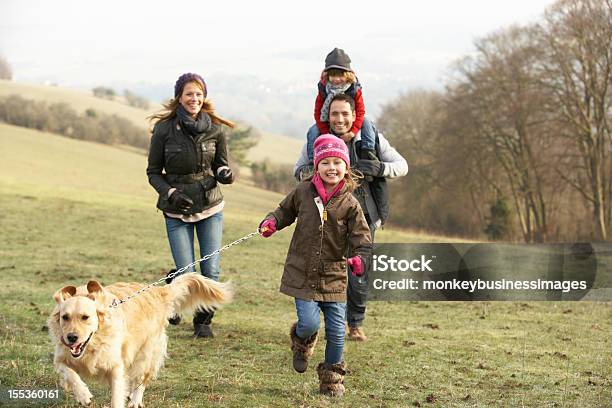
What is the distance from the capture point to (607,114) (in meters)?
34.5

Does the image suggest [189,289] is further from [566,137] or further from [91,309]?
[566,137]

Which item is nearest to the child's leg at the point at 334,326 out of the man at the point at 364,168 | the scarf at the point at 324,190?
the scarf at the point at 324,190

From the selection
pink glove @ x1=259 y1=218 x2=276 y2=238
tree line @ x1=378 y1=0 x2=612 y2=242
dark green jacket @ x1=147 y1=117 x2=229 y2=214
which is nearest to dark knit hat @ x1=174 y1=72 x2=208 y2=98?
dark green jacket @ x1=147 y1=117 x2=229 y2=214

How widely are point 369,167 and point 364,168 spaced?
0.17 ft

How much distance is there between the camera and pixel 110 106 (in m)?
79.9

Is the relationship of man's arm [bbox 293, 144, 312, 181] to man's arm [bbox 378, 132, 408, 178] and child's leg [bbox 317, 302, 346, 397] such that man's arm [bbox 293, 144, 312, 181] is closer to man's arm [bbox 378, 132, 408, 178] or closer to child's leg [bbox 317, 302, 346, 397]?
man's arm [bbox 378, 132, 408, 178]

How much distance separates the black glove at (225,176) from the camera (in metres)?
7.84

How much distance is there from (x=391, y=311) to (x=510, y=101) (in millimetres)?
27231

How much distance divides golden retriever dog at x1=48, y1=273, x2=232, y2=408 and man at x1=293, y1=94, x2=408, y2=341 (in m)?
2.15

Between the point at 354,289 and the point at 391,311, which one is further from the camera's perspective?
the point at 391,311

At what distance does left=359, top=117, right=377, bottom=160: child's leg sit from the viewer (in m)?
7.58

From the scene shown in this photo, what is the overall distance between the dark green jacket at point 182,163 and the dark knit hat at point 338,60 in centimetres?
144

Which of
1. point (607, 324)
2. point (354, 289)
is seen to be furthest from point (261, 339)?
point (607, 324)

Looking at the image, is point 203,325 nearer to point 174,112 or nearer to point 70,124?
point 174,112
